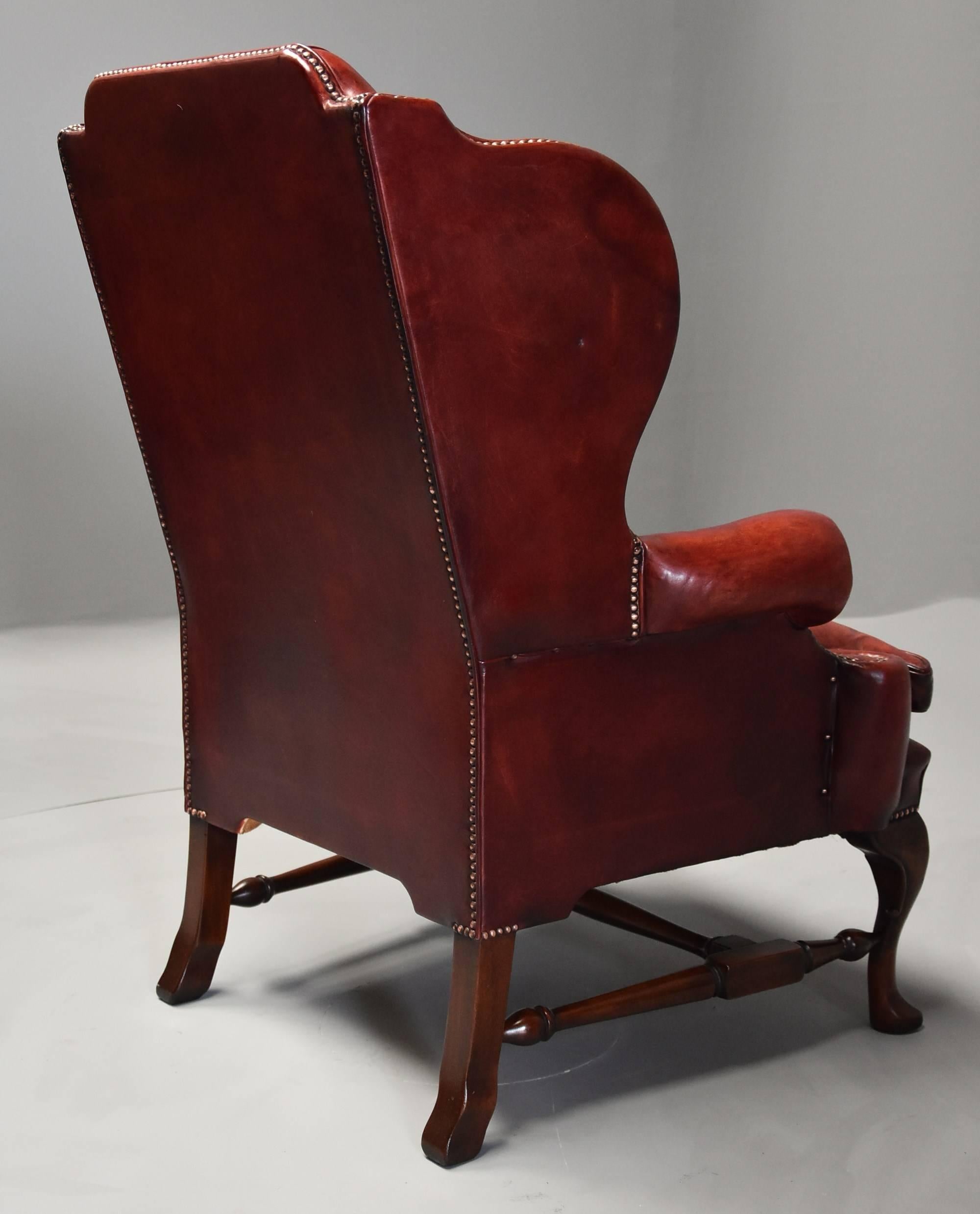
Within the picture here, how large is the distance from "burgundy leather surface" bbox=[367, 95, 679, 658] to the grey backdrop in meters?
2.32

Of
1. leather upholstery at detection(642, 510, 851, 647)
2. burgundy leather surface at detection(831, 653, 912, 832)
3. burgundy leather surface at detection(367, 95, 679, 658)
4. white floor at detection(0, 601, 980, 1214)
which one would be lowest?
white floor at detection(0, 601, 980, 1214)

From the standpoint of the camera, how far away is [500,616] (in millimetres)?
1731

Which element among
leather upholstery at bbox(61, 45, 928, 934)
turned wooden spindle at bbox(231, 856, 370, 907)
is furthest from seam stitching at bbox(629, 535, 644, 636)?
turned wooden spindle at bbox(231, 856, 370, 907)

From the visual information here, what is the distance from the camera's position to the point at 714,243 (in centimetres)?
472

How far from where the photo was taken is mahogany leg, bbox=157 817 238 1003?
2348 millimetres

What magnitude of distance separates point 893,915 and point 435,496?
1.06 m

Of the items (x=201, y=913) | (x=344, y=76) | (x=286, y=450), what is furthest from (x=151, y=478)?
(x=344, y=76)

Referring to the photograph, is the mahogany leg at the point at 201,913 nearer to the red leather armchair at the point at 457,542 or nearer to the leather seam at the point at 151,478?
the leather seam at the point at 151,478

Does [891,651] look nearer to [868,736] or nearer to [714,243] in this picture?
[868,736]

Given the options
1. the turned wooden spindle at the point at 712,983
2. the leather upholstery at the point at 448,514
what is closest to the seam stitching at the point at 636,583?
the leather upholstery at the point at 448,514

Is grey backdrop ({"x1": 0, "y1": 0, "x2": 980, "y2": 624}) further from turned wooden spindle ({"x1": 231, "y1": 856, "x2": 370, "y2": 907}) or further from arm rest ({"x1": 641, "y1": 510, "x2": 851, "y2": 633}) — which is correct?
arm rest ({"x1": 641, "y1": 510, "x2": 851, "y2": 633})

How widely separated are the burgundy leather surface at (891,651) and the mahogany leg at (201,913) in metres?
0.98

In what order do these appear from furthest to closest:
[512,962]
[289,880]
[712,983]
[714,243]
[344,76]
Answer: [714,243] → [289,880] → [712,983] → [512,962] → [344,76]

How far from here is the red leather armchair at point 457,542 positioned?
1.65 meters
